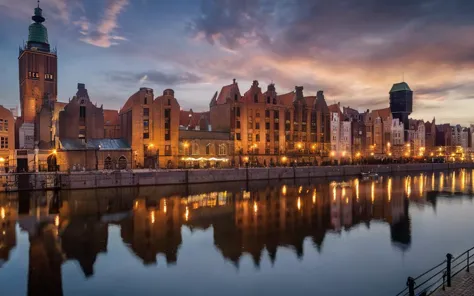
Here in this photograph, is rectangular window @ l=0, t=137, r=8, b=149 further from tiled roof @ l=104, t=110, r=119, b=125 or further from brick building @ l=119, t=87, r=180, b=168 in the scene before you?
tiled roof @ l=104, t=110, r=119, b=125

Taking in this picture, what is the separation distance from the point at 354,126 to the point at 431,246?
117 m

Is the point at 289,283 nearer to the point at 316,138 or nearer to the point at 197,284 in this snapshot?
the point at 197,284

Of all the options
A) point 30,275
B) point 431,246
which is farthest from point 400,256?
point 30,275

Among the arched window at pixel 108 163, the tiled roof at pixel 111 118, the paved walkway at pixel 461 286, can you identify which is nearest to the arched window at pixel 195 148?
the arched window at pixel 108 163

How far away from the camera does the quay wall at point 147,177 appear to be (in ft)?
212

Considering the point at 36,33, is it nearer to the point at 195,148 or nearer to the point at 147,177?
the point at 195,148

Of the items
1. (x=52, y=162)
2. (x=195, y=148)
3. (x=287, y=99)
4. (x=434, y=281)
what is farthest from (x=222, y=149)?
(x=434, y=281)

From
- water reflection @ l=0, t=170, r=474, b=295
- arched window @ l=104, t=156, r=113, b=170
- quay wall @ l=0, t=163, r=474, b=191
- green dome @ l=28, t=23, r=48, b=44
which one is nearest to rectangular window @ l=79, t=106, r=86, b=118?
arched window @ l=104, t=156, r=113, b=170

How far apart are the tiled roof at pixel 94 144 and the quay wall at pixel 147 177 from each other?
1242 cm

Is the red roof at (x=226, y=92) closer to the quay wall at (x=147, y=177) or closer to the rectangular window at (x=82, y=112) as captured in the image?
the quay wall at (x=147, y=177)

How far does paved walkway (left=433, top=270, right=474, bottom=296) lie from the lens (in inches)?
589

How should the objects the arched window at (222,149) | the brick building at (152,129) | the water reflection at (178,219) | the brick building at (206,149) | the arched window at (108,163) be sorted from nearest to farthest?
the water reflection at (178,219) → the arched window at (108,163) → the brick building at (152,129) → the brick building at (206,149) → the arched window at (222,149)

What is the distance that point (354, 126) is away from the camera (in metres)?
144

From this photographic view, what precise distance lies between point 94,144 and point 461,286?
262 ft
